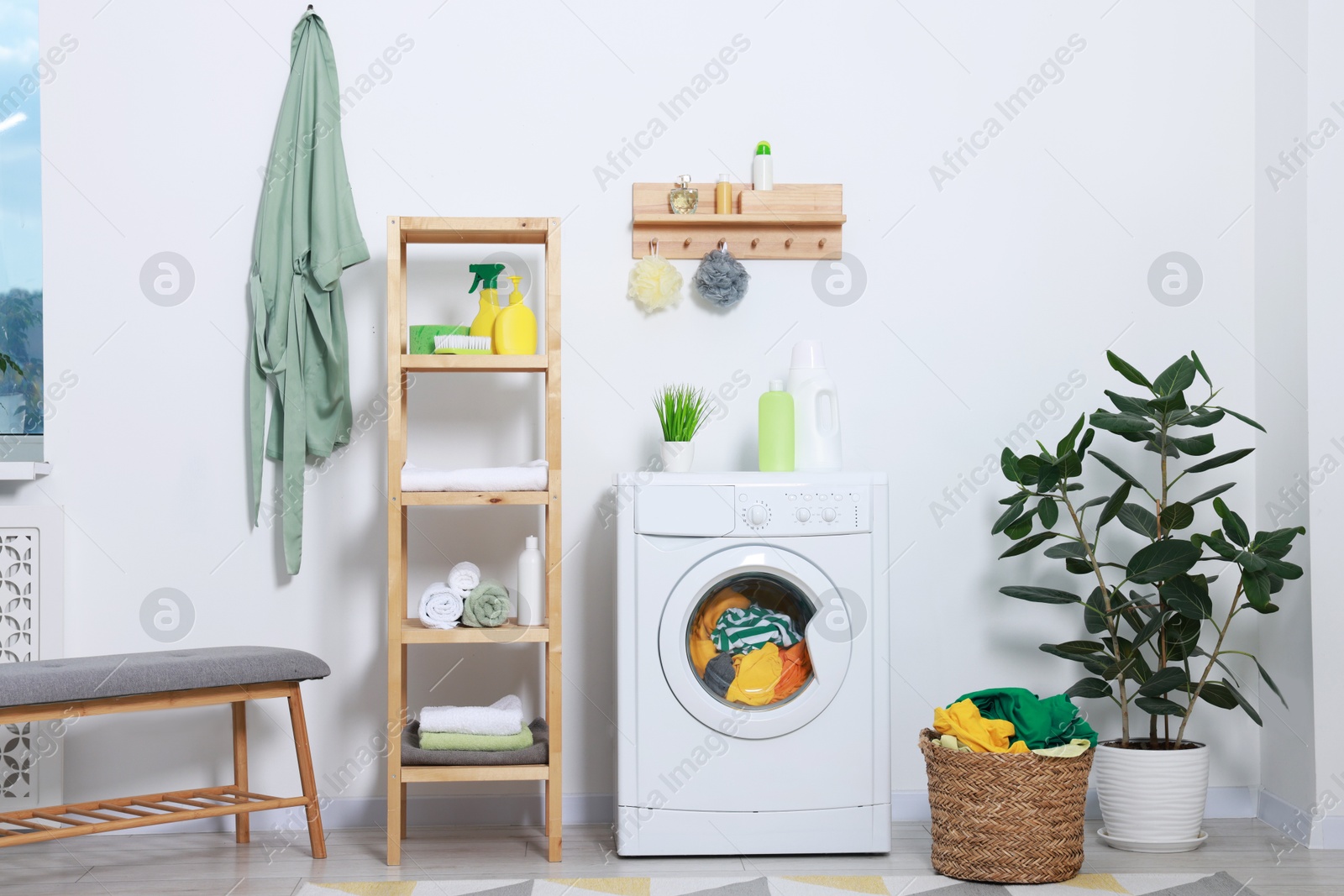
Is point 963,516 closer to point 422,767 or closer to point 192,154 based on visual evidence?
point 422,767

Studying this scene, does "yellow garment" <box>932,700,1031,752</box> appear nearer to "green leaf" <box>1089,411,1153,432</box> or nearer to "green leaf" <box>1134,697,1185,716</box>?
"green leaf" <box>1134,697,1185,716</box>

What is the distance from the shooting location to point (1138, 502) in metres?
2.64

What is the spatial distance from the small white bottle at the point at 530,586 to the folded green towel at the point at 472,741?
0.25 meters

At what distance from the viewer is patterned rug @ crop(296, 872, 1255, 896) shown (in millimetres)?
1995

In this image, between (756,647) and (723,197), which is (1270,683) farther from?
(723,197)

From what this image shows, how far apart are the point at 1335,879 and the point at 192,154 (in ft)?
9.94

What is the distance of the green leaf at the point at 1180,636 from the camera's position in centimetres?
238

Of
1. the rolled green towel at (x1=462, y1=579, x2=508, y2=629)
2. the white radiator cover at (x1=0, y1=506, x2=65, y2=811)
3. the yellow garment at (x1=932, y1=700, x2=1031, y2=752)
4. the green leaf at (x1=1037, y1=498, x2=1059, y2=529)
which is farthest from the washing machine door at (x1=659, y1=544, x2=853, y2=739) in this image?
the white radiator cover at (x1=0, y1=506, x2=65, y2=811)

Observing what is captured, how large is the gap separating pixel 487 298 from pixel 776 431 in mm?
725

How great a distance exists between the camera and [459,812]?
8.19 ft

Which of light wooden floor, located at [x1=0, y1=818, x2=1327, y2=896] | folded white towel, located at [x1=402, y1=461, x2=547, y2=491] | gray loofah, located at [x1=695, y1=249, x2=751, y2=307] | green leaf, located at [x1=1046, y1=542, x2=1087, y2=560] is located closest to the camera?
light wooden floor, located at [x1=0, y1=818, x2=1327, y2=896]

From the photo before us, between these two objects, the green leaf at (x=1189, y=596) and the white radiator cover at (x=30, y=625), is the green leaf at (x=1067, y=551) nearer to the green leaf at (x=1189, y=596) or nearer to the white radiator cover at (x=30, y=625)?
the green leaf at (x=1189, y=596)

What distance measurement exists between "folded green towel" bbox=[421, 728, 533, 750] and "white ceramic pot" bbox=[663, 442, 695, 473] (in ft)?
2.23

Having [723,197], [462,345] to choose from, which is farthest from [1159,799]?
[462,345]
